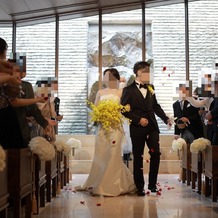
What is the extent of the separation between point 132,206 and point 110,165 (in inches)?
37.9

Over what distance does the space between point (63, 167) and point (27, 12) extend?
4.64m

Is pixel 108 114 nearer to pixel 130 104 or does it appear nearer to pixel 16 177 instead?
pixel 130 104

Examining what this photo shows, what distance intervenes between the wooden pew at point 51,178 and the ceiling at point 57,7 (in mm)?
4743

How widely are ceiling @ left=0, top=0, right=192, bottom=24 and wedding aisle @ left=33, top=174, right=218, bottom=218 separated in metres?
4.94

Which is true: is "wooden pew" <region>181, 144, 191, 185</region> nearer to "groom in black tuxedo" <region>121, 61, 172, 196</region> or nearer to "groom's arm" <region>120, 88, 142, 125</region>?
"groom in black tuxedo" <region>121, 61, 172, 196</region>

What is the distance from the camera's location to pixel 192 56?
9.68 metres

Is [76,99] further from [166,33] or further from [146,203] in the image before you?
[146,203]

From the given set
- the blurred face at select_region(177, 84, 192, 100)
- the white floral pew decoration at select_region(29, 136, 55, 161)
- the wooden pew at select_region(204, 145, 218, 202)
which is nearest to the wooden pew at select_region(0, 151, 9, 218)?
the white floral pew decoration at select_region(29, 136, 55, 161)

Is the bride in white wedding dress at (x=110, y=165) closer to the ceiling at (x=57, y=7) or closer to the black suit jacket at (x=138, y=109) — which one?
the black suit jacket at (x=138, y=109)

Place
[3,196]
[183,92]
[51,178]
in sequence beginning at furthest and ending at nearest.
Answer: [183,92], [51,178], [3,196]

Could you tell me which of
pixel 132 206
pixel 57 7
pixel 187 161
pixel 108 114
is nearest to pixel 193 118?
pixel 187 161

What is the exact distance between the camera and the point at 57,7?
9.33 metres

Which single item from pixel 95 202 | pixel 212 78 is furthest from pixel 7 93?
pixel 212 78

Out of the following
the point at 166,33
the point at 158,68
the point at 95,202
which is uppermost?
the point at 166,33
